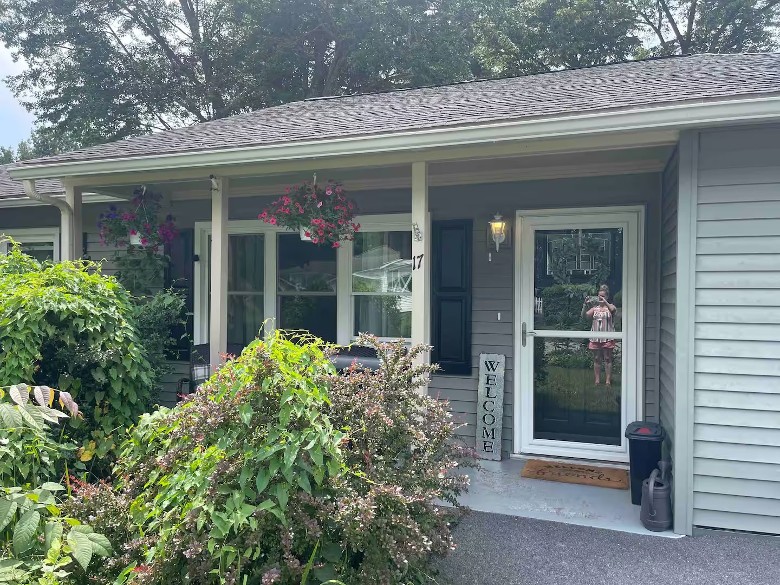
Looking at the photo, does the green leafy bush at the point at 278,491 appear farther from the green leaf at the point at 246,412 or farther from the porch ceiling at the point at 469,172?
the porch ceiling at the point at 469,172

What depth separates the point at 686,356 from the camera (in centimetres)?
354

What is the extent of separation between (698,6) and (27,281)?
18299 millimetres

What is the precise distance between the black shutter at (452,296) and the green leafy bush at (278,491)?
8.26ft

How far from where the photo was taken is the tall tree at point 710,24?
52.0 ft

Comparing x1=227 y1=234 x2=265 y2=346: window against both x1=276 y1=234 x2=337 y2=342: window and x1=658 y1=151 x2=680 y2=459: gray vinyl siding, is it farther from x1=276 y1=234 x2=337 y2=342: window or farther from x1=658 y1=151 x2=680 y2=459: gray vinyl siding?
x1=658 y1=151 x2=680 y2=459: gray vinyl siding

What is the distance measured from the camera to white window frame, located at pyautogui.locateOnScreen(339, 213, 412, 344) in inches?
216

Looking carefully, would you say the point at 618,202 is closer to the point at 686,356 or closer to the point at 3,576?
the point at 686,356

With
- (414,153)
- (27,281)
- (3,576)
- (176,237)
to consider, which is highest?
(414,153)

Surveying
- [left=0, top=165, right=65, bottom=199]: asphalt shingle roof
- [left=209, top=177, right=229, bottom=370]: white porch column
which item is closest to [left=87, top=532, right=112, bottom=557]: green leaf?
[left=209, top=177, right=229, bottom=370]: white porch column

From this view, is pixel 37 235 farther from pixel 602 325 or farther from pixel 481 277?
pixel 602 325

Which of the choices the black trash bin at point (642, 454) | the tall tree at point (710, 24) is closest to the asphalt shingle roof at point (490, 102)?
the black trash bin at point (642, 454)

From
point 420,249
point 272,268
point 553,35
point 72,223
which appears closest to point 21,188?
point 72,223

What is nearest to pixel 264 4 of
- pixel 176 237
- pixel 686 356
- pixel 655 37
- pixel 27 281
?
pixel 655 37

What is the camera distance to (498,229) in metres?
5.00
